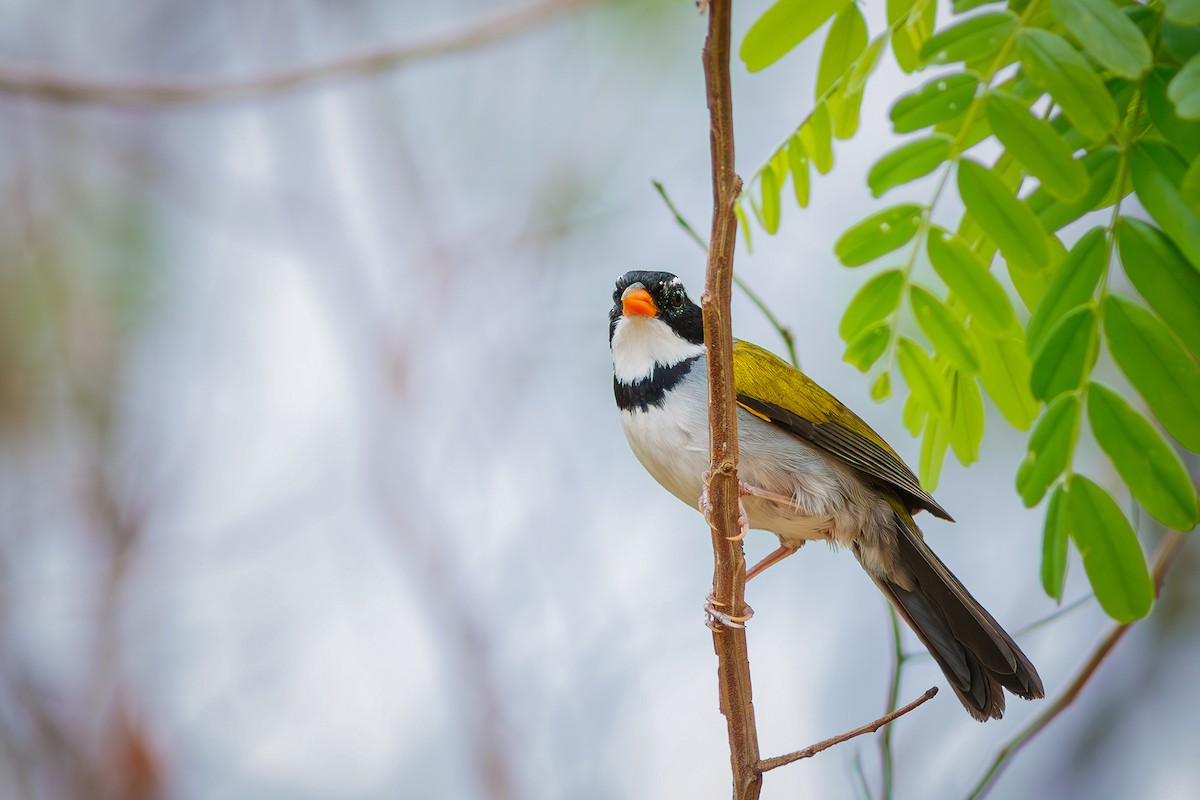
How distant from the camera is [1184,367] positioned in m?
1.69

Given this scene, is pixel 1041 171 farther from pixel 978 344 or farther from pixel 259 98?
pixel 259 98

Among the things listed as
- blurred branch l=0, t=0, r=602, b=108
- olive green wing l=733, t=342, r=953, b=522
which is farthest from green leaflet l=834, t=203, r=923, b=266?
blurred branch l=0, t=0, r=602, b=108

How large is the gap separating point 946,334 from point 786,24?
639 mm

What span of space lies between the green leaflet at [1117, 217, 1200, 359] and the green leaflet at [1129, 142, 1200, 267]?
0.03 meters

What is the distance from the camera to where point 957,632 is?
3.13m

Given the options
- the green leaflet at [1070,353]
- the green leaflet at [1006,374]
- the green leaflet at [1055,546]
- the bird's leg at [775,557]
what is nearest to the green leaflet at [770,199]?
the green leaflet at [1006,374]

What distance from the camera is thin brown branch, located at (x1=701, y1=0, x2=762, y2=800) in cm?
168

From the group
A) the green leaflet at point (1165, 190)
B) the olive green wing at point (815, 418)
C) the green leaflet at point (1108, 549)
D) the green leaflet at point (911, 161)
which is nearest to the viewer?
the green leaflet at point (1165, 190)

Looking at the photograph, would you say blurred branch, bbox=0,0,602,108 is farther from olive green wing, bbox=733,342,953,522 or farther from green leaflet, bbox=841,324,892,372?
green leaflet, bbox=841,324,892,372

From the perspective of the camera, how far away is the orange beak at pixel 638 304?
347 cm

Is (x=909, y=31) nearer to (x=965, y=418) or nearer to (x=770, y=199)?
(x=770, y=199)

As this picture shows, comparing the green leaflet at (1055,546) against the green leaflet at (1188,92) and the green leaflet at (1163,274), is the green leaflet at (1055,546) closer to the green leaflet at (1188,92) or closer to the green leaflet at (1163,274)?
the green leaflet at (1163,274)

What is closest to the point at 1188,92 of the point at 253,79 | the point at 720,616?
the point at 720,616

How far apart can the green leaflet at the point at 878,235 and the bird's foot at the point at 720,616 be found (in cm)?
72
